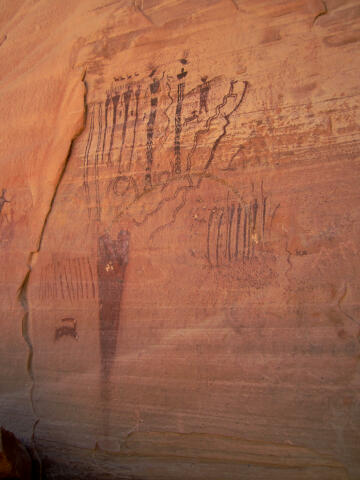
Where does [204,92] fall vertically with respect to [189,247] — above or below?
above

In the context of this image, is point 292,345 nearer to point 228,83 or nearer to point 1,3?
point 228,83

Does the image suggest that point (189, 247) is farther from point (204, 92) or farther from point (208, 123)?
point (204, 92)

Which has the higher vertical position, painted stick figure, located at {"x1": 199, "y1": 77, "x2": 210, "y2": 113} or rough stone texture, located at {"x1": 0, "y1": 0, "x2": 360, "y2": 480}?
painted stick figure, located at {"x1": 199, "y1": 77, "x2": 210, "y2": 113}

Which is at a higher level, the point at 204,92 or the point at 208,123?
the point at 204,92

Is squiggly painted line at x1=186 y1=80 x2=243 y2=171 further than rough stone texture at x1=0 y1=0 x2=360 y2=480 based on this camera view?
Yes

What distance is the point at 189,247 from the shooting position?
1.65 m

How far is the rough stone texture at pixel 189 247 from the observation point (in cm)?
145

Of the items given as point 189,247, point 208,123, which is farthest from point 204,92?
point 189,247

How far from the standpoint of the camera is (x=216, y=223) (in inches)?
63.7

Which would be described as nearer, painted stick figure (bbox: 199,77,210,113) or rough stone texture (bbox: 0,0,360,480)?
rough stone texture (bbox: 0,0,360,480)

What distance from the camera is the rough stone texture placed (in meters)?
1.45

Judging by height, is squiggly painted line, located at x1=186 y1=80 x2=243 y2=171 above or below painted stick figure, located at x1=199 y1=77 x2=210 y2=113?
below

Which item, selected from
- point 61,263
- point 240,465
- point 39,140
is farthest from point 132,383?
point 39,140

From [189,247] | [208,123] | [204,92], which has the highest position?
[204,92]
